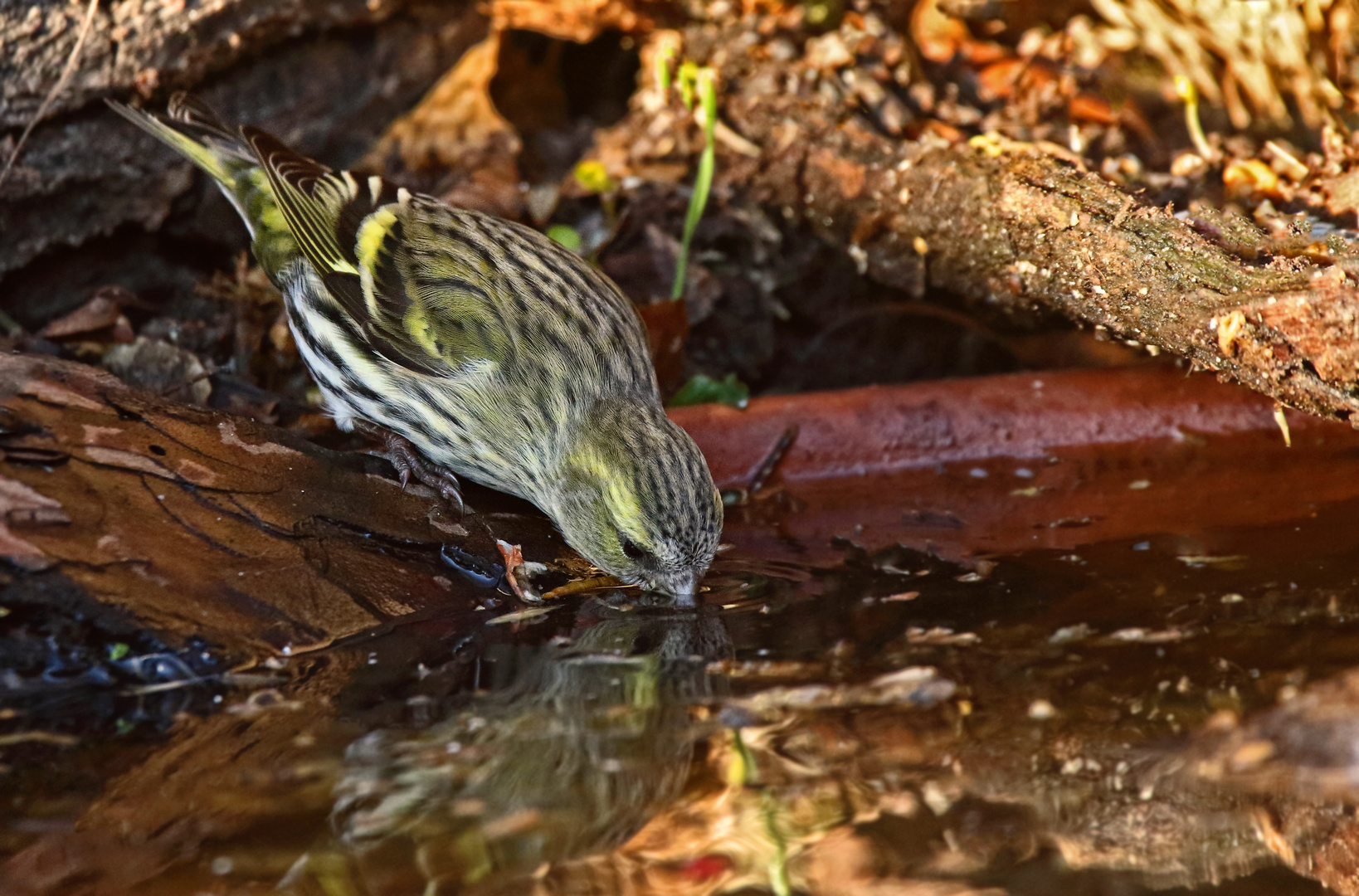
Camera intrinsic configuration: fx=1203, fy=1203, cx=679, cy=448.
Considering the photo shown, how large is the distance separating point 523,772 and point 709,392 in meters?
2.13

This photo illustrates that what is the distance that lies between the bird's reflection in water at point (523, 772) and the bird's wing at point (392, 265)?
40.8 inches

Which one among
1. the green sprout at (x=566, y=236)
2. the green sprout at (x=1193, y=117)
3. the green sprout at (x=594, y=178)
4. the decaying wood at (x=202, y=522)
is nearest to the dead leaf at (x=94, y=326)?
the decaying wood at (x=202, y=522)

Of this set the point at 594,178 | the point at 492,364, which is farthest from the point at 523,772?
the point at 594,178

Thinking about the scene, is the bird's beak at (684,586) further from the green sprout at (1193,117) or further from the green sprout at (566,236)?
the green sprout at (1193,117)

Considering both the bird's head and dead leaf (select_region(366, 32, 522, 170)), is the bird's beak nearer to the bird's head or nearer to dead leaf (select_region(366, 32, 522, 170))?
the bird's head

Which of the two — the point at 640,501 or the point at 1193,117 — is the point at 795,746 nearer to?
the point at 640,501

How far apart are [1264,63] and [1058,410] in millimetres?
A: 1588

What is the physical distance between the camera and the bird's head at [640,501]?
2.92m

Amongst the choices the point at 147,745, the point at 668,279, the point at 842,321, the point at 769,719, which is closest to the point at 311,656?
the point at 147,745

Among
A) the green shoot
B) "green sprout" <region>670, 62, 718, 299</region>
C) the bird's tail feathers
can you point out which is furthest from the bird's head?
the green shoot

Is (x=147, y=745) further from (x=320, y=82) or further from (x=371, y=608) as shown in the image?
(x=320, y=82)

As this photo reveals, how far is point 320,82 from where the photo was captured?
15.2 ft

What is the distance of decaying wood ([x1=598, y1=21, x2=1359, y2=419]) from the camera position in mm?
2863

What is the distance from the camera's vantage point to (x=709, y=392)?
4.05 m
